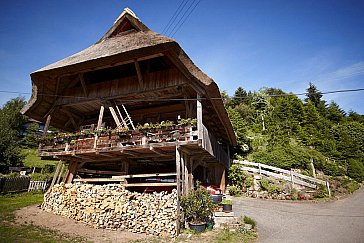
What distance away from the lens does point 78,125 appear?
14523mm

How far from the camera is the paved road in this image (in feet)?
22.9

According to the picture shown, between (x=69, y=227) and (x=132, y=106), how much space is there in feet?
23.0

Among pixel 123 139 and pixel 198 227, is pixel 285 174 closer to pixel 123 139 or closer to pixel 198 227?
pixel 198 227

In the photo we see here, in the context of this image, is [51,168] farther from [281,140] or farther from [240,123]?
[281,140]

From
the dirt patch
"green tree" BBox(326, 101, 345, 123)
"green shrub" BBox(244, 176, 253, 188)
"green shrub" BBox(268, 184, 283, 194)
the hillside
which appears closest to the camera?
the dirt patch

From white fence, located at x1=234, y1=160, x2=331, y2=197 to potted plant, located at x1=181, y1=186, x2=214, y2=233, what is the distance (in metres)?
9.95

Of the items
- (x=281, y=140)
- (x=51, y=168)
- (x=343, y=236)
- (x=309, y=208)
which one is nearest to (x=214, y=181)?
(x=309, y=208)

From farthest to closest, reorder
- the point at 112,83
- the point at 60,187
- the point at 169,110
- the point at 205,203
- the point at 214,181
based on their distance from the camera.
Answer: the point at 214,181
the point at 169,110
the point at 112,83
the point at 60,187
the point at 205,203

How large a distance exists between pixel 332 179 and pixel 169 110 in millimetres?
15211

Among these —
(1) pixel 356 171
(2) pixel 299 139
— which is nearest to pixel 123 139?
(1) pixel 356 171

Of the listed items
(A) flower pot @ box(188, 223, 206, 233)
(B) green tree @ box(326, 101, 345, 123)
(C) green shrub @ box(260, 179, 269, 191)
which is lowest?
(A) flower pot @ box(188, 223, 206, 233)

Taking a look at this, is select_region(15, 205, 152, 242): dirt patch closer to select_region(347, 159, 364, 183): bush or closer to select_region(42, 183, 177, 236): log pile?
select_region(42, 183, 177, 236): log pile

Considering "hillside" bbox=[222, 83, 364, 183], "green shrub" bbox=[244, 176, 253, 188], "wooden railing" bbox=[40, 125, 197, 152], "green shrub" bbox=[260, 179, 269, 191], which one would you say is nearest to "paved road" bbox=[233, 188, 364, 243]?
"green shrub" bbox=[260, 179, 269, 191]

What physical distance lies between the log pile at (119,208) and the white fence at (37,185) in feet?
29.7
